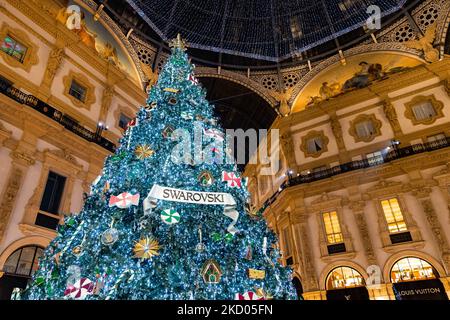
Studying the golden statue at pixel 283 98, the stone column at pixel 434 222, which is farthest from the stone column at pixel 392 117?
the golden statue at pixel 283 98

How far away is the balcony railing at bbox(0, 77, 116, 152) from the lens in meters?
11.2

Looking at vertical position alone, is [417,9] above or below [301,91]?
above

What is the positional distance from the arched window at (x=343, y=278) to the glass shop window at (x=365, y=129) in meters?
8.77

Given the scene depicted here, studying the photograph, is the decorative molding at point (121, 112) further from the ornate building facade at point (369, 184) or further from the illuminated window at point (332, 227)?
the illuminated window at point (332, 227)

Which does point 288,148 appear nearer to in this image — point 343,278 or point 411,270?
point 343,278

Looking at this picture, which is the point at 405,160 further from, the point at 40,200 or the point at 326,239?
the point at 40,200

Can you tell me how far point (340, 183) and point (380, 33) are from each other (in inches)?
477

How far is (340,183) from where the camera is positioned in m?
17.5

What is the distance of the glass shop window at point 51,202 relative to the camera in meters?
11.2

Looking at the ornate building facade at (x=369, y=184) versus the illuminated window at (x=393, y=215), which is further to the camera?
the illuminated window at (x=393, y=215)

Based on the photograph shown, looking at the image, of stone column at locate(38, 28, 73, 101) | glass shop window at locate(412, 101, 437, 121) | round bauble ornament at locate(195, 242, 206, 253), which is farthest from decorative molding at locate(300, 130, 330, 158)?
stone column at locate(38, 28, 73, 101)

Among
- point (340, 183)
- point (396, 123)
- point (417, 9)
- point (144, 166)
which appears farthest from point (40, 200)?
point (417, 9)

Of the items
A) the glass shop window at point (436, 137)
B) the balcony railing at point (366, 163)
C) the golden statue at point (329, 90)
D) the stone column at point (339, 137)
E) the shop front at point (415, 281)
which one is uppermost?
the golden statue at point (329, 90)

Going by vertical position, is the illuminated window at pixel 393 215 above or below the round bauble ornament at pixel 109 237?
above
